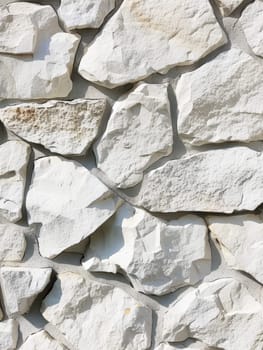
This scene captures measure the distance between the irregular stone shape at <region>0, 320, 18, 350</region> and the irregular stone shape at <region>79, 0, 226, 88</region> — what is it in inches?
18.8

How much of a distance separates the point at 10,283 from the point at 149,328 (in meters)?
0.27

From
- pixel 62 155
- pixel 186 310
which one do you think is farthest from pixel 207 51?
pixel 186 310

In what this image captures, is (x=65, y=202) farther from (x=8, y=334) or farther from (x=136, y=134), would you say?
(x=8, y=334)

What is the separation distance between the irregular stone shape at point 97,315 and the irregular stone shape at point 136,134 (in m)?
0.20

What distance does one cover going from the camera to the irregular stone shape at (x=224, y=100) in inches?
37.5

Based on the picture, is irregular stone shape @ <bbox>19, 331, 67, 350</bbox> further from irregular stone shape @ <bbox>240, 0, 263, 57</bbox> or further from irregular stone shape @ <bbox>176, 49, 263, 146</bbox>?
irregular stone shape @ <bbox>240, 0, 263, 57</bbox>

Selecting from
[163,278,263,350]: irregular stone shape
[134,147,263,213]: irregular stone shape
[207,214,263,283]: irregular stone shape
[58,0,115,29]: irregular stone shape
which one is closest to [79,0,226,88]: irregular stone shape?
[58,0,115,29]: irregular stone shape

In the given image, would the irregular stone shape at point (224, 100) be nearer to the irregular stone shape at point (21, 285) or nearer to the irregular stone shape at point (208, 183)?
the irregular stone shape at point (208, 183)

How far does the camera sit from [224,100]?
96 cm

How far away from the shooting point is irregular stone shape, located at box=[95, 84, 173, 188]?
987mm

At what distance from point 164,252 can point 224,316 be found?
0.15 m

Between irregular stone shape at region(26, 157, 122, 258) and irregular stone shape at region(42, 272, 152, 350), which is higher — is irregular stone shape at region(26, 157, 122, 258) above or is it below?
above

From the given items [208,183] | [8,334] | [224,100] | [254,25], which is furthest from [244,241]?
[8,334]

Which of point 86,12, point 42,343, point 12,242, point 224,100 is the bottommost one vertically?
point 42,343
